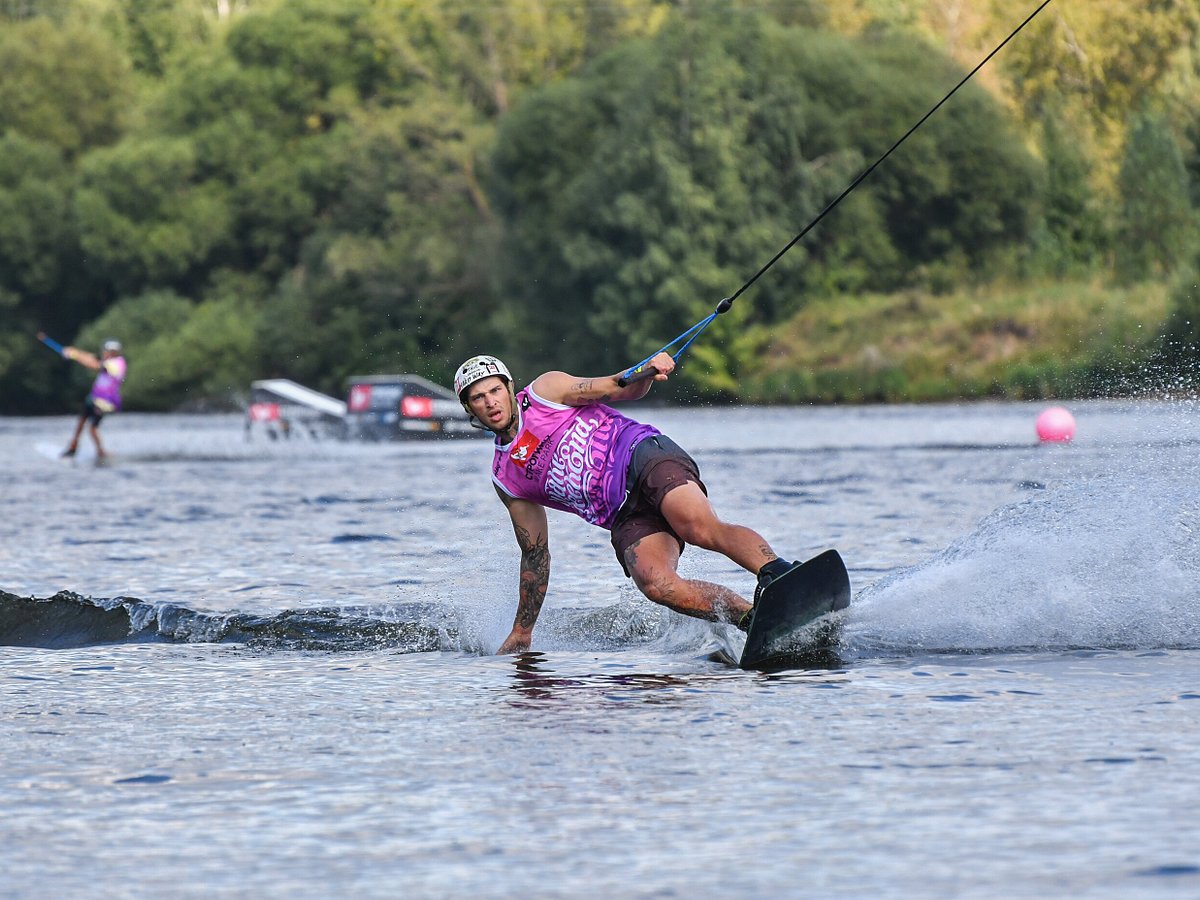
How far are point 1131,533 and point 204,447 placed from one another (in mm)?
24124

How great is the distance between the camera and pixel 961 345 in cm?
4412

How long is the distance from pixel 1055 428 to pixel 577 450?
16782 mm

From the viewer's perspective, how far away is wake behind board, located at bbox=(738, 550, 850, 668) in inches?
291

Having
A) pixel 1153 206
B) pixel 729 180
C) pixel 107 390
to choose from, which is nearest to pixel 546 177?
pixel 729 180

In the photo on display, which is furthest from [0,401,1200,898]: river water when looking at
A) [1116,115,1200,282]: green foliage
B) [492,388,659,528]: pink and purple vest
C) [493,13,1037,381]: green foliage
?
[493,13,1037,381]: green foliage

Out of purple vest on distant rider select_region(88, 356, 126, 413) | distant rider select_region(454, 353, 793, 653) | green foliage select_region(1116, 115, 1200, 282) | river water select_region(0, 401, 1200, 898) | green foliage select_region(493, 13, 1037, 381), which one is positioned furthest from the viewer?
green foliage select_region(493, 13, 1037, 381)

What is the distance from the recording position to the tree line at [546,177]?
47500 mm

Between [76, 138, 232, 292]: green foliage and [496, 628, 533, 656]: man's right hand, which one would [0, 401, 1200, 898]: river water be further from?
[76, 138, 232, 292]: green foliage

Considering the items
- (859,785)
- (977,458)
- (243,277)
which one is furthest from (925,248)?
(859,785)

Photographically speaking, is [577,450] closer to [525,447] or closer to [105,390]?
[525,447]

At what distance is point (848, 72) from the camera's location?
163 feet

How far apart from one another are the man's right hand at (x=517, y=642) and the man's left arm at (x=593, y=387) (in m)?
1.08

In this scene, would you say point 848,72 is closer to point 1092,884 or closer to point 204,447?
point 204,447

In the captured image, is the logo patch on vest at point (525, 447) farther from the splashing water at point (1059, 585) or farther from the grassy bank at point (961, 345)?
the grassy bank at point (961, 345)
